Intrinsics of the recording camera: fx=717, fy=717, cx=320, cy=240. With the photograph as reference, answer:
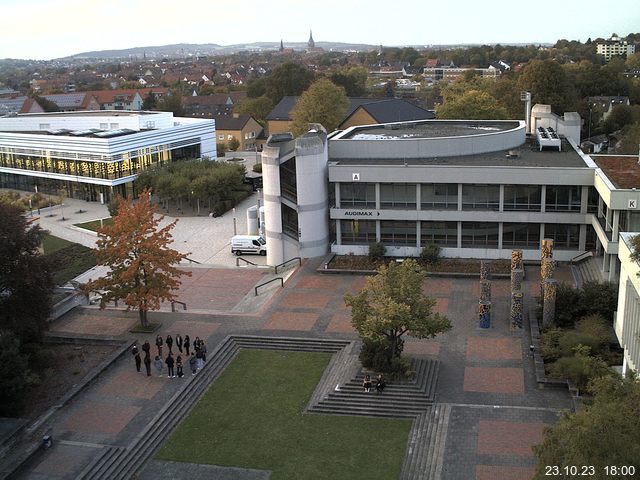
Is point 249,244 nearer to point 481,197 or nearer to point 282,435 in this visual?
point 481,197

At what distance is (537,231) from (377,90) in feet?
422

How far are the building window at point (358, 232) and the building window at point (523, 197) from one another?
792 centimetres

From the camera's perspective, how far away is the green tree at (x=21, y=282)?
93.0 ft

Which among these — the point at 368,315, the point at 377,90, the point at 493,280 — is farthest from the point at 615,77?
the point at 368,315

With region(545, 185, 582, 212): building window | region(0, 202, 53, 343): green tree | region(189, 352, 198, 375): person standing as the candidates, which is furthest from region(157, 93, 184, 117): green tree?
region(189, 352, 198, 375): person standing

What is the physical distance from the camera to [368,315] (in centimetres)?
2670

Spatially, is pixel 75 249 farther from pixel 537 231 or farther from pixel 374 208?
pixel 537 231

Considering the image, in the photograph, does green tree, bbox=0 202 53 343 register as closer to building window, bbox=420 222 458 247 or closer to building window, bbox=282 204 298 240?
building window, bbox=282 204 298 240

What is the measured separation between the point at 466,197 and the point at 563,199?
5.28 m

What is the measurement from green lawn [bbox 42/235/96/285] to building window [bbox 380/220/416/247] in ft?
57.2

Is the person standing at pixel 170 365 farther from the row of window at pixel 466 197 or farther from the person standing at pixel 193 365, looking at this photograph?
the row of window at pixel 466 197

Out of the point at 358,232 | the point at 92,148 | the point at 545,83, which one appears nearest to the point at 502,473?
the point at 358,232

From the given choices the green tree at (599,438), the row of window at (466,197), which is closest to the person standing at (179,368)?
the green tree at (599,438)

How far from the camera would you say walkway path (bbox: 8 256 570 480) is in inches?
890
